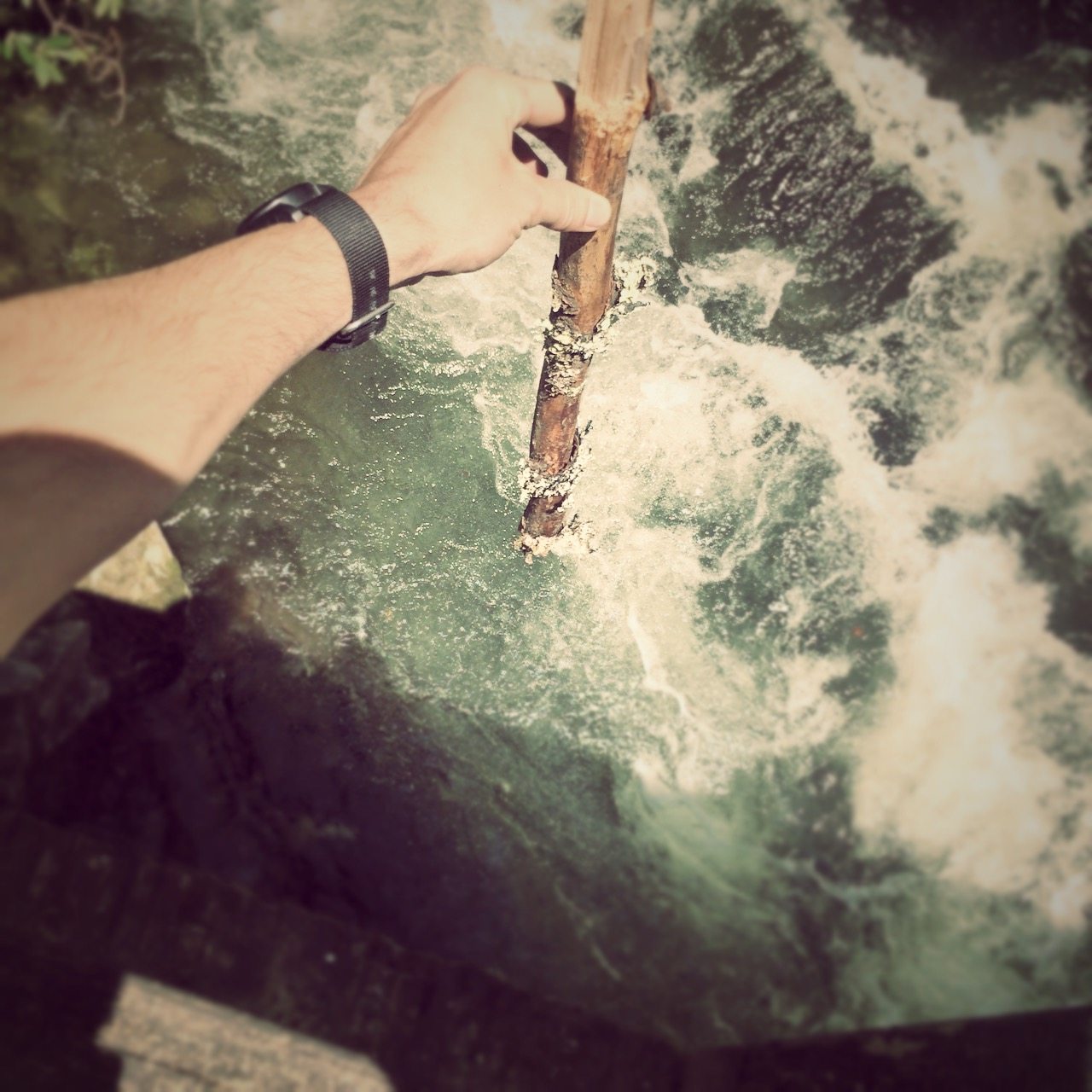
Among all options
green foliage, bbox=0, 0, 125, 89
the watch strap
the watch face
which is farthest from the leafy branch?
the watch strap

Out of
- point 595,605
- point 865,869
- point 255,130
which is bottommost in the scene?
point 865,869

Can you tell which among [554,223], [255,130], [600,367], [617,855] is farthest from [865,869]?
[255,130]

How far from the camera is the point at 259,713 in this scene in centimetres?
323

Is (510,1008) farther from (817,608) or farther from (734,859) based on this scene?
(817,608)

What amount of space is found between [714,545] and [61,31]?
5.39 m

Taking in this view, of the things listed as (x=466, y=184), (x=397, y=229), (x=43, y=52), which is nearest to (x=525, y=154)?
(x=466, y=184)

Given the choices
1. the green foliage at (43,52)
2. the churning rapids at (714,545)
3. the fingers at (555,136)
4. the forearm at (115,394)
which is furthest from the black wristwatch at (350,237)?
the green foliage at (43,52)

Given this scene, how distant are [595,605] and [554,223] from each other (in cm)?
216

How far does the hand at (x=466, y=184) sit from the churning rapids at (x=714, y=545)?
1643 mm

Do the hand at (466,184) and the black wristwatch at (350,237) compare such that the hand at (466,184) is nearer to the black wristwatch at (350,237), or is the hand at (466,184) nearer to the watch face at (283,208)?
the black wristwatch at (350,237)

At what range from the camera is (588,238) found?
1949 millimetres

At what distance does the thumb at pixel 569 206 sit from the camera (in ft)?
5.89

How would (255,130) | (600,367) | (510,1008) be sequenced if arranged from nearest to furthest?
(510,1008)
(600,367)
(255,130)

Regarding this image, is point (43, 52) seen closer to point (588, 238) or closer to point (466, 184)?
point (466, 184)
